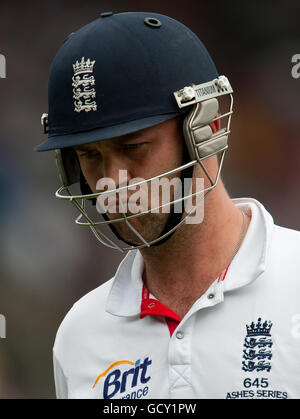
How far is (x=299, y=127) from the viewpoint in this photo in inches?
192

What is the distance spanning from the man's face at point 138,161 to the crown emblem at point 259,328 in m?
0.34

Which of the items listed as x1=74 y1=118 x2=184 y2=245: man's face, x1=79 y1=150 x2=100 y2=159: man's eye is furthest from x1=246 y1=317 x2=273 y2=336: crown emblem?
x1=79 y1=150 x2=100 y2=159: man's eye

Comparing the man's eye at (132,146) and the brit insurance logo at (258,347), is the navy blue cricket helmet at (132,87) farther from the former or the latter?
the brit insurance logo at (258,347)

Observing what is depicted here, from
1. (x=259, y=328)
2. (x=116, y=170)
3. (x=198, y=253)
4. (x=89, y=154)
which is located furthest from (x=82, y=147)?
(x=259, y=328)

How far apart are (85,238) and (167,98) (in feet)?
10.0

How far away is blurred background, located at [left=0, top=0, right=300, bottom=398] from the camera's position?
4.80 metres

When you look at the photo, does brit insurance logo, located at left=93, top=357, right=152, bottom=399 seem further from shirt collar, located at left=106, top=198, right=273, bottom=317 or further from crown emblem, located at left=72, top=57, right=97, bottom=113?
crown emblem, located at left=72, top=57, right=97, bottom=113

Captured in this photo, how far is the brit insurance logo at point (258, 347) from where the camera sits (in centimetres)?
180

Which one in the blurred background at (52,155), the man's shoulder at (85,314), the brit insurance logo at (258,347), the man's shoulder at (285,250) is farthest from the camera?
the blurred background at (52,155)

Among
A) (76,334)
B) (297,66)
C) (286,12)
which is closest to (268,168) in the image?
(297,66)

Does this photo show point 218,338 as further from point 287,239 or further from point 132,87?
point 132,87

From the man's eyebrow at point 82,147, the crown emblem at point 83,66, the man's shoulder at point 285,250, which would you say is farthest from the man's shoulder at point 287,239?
the crown emblem at point 83,66

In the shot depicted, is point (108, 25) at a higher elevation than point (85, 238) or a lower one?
higher

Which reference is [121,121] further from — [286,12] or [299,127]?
[286,12]
